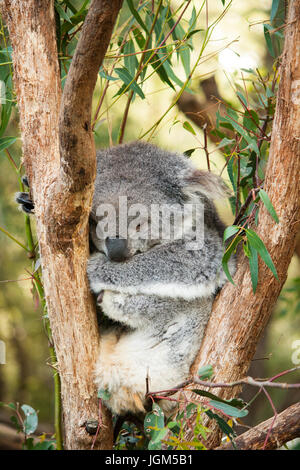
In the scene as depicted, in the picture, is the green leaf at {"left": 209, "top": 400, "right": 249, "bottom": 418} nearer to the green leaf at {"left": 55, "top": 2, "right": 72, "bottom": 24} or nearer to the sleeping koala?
the sleeping koala

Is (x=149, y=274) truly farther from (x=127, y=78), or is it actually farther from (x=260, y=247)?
(x=127, y=78)

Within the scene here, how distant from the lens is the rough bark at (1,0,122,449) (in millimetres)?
1925

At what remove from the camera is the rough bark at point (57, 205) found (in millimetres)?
1925

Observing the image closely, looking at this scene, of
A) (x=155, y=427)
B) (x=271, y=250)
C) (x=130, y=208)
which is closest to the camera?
(x=155, y=427)

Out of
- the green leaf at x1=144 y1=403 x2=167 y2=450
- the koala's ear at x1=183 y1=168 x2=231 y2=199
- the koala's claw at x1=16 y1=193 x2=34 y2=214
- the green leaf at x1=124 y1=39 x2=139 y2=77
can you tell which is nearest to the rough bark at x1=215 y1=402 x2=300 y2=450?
the green leaf at x1=144 y1=403 x2=167 y2=450

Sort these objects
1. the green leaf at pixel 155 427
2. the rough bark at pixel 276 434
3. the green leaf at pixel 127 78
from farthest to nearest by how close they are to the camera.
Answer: the green leaf at pixel 127 78
the rough bark at pixel 276 434
the green leaf at pixel 155 427

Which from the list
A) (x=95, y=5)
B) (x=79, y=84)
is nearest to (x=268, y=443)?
(x=79, y=84)

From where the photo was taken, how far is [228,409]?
70.9 inches

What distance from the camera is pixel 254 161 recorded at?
244 cm

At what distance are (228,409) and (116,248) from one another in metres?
0.86

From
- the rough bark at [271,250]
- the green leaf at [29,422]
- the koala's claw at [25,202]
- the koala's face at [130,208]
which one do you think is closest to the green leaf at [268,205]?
the rough bark at [271,250]

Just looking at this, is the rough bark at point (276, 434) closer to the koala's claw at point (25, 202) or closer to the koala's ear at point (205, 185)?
the koala's ear at point (205, 185)

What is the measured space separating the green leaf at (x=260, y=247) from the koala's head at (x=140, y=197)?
54 centimetres

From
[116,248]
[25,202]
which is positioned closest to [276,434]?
[116,248]
